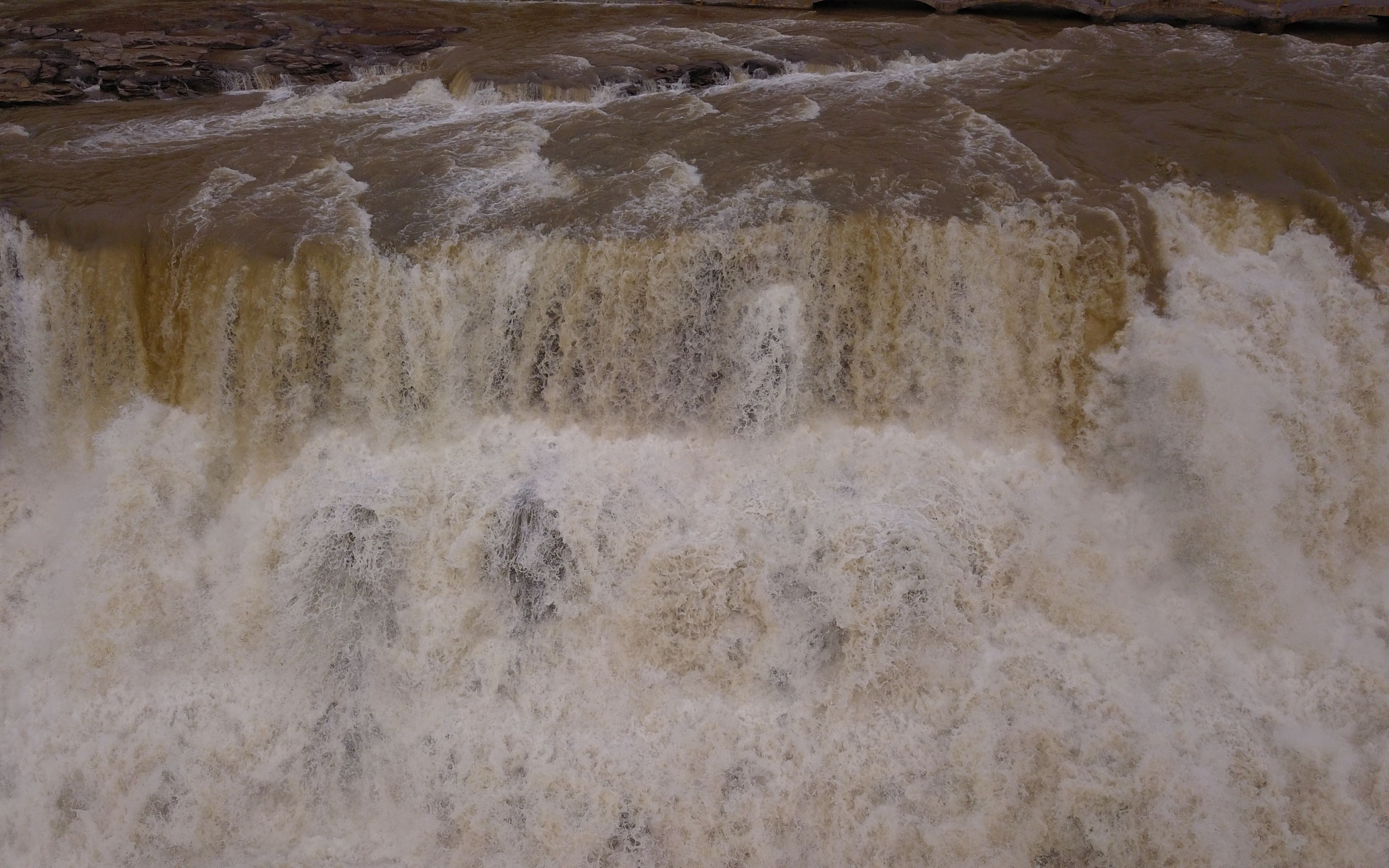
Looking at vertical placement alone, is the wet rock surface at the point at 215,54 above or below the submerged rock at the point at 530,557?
above

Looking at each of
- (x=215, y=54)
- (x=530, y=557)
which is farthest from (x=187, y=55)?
(x=530, y=557)

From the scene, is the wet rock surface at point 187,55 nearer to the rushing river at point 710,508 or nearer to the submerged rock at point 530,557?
the rushing river at point 710,508

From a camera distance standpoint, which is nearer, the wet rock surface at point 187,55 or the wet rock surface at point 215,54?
the wet rock surface at point 215,54

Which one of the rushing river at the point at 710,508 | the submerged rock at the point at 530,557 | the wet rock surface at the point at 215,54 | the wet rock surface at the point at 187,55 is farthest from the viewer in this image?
the wet rock surface at the point at 187,55

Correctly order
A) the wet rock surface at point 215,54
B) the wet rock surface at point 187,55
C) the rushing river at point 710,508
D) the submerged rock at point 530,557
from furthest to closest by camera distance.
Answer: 1. the wet rock surface at point 187,55
2. the wet rock surface at point 215,54
3. the submerged rock at point 530,557
4. the rushing river at point 710,508

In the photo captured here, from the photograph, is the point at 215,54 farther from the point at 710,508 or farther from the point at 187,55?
the point at 710,508

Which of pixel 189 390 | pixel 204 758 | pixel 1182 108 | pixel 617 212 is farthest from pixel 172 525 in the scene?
pixel 1182 108

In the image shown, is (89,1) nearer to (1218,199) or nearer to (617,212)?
(617,212)

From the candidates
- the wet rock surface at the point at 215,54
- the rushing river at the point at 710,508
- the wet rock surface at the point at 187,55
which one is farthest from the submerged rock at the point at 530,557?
the wet rock surface at the point at 187,55

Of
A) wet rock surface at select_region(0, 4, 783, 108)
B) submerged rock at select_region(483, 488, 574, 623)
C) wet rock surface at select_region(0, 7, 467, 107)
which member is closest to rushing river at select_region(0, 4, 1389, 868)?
submerged rock at select_region(483, 488, 574, 623)
